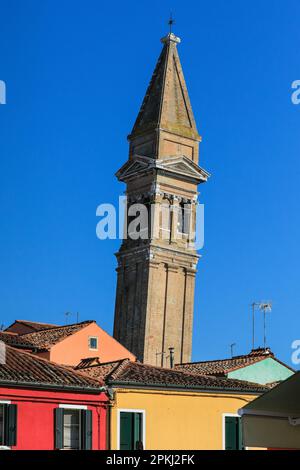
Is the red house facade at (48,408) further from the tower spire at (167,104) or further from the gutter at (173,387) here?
the tower spire at (167,104)

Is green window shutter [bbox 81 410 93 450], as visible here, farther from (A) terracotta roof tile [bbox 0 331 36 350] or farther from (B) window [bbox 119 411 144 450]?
(A) terracotta roof tile [bbox 0 331 36 350]

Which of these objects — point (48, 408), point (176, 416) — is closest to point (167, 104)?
point (176, 416)

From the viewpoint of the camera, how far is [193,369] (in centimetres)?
3744

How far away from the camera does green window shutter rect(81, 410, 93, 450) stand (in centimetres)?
2228

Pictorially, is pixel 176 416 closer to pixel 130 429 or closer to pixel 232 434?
pixel 130 429

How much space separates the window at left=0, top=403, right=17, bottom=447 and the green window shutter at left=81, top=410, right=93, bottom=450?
1.72m

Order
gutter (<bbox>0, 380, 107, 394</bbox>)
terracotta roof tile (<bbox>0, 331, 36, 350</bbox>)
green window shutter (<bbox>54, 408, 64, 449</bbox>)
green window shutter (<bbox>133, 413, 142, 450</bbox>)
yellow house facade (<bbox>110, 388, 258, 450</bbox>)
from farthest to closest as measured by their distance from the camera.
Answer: terracotta roof tile (<bbox>0, 331, 36, 350</bbox>)
yellow house facade (<bbox>110, 388, 258, 450</bbox>)
green window shutter (<bbox>133, 413, 142, 450</bbox>)
green window shutter (<bbox>54, 408, 64, 449</bbox>)
gutter (<bbox>0, 380, 107, 394</bbox>)

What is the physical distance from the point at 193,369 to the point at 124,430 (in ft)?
47.2

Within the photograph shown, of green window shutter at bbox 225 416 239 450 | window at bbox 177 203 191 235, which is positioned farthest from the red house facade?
window at bbox 177 203 191 235

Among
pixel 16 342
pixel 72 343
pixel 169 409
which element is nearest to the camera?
pixel 169 409

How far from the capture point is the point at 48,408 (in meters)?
22.0

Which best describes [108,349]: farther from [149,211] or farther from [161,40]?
[161,40]

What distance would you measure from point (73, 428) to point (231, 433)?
442cm

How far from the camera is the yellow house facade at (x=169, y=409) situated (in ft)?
76.3
